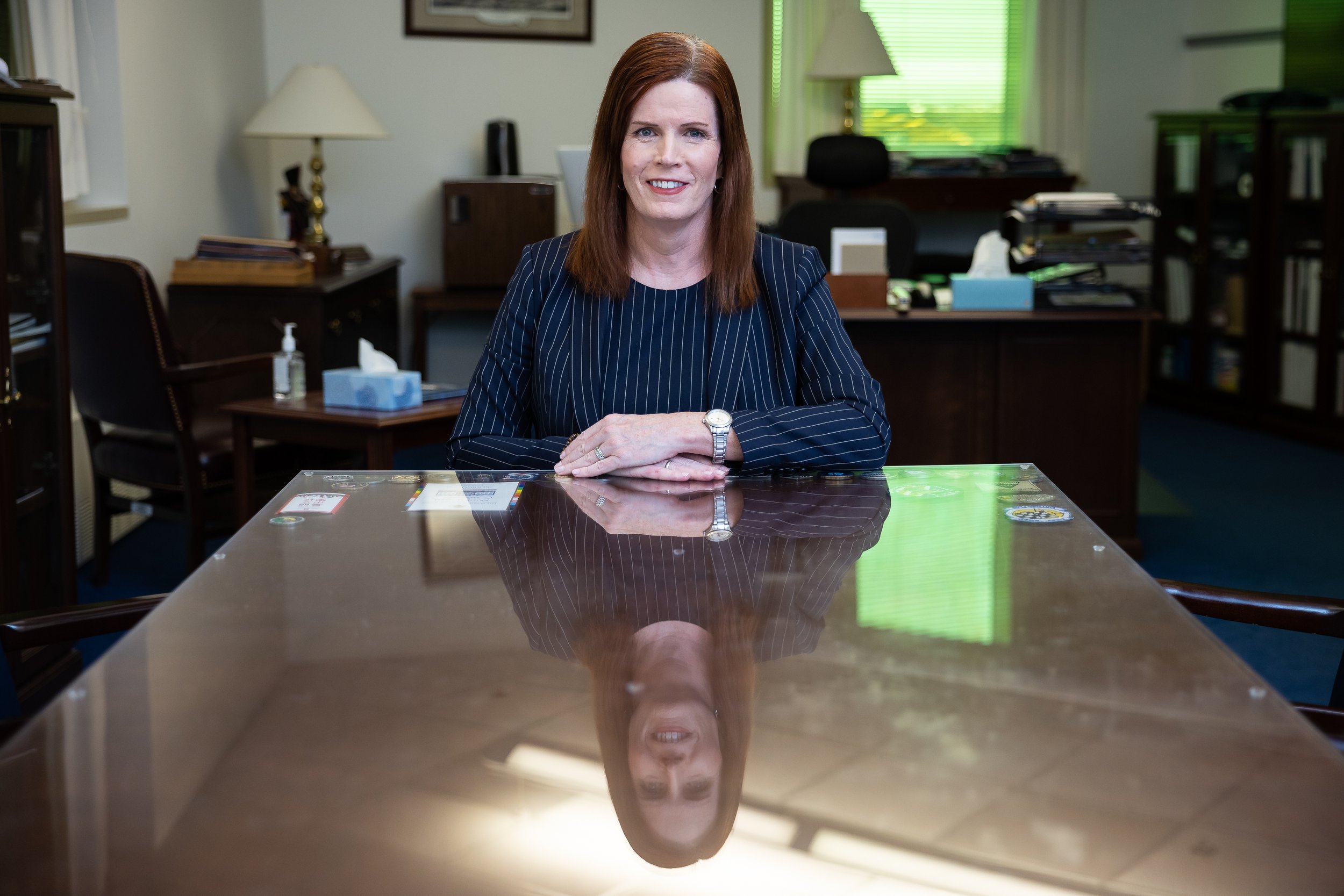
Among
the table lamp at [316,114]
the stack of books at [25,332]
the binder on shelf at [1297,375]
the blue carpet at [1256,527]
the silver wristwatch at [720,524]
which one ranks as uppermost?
the table lamp at [316,114]

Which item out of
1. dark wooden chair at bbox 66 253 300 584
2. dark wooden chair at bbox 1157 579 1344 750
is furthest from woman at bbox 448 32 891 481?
dark wooden chair at bbox 66 253 300 584

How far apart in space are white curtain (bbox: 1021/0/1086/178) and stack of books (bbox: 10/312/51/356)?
5443mm

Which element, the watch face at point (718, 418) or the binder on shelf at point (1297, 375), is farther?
the binder on shelf at point (1297, 375)

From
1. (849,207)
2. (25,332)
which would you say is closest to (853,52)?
(849,207)

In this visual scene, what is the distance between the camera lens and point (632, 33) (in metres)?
6.55

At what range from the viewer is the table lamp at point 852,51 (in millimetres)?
6164

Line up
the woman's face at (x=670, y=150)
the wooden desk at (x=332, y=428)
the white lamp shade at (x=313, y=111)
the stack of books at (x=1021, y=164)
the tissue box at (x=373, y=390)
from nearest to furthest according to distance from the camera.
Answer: the woman's face at (x=670, y=150)
the wooden desk at (x=332, y=428)
the tissue box at (x=373, y=390)
the white lamp shade at (x=313, y=111)
the stack of books at (x=1021, y=164)

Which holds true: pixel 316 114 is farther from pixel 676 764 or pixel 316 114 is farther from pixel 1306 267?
pixel 676 764

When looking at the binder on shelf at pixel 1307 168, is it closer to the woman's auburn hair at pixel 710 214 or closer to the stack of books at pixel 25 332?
the woman's auburn hair at pixel 710 214

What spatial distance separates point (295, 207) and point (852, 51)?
2.68 meters

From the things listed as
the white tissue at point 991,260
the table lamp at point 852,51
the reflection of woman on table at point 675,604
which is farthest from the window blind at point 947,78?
the reflection of woman on table at point 675,604

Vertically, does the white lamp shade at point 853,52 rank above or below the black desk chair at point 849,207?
above

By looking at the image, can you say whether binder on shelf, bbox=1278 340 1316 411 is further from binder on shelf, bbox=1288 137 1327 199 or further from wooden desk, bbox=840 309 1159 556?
wooden desk, bbox=840 309 1159 556

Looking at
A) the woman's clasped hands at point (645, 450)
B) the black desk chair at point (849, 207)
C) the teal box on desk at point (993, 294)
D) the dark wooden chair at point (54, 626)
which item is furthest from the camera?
the black desk chair at point (849, 207)
